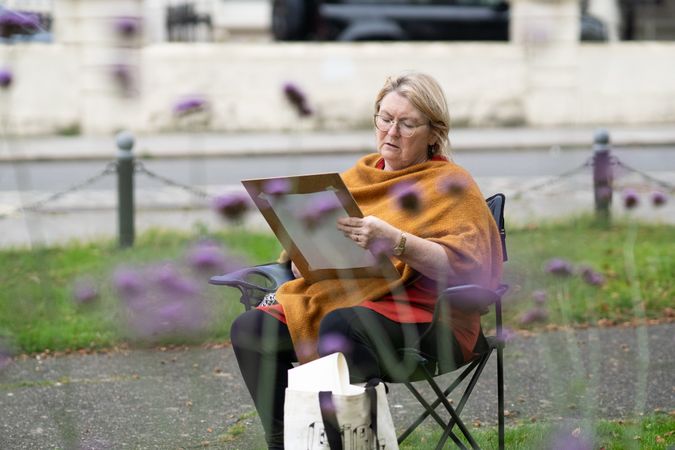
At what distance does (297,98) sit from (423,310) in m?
0.73

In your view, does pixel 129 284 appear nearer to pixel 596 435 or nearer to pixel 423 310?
pixel 423 310

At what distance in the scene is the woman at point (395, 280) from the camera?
10.9 feet

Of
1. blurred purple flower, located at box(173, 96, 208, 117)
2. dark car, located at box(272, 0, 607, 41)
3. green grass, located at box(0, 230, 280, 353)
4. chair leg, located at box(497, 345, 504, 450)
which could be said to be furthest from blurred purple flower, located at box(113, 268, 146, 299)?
dark car, located at box(272, 0, 607, 41)

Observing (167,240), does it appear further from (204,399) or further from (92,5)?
(92,5)

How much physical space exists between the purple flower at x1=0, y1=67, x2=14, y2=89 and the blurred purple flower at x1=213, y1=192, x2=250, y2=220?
0.69m

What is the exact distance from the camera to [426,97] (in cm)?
353

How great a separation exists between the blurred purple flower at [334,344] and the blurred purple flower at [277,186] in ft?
1.34

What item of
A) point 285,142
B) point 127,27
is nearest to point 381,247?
point 127,27

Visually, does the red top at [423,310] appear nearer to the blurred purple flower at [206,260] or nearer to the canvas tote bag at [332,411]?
the canvas tote bag at [332,411]

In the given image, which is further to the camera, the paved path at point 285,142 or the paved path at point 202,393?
the paved path at point 285,142

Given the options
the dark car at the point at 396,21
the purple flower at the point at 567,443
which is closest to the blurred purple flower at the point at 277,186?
the purple flower at the point at 567,443

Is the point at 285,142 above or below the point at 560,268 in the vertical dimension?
below

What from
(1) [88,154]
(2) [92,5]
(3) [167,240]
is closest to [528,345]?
(3) [167,240]

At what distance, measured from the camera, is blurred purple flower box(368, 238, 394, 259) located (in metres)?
3.20
